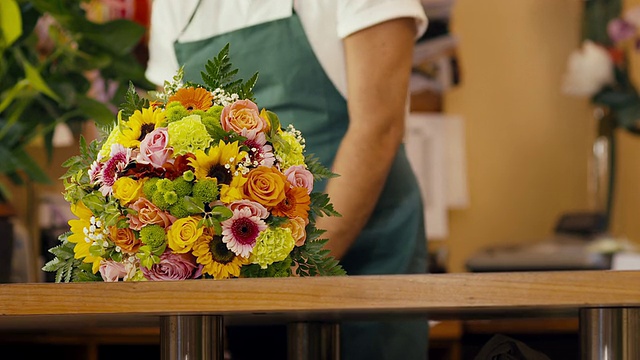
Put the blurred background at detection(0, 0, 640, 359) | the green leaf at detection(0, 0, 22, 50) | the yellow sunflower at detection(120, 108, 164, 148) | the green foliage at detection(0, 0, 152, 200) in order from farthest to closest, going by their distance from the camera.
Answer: the blurred background at detection(0, 0, 640, 359) < the green foliage at detection(0, 0, 152, 200) < the green leaf at detection(0, 0, 22, 50) < the yellow sunflower at detection(120, 108, 164, 148)

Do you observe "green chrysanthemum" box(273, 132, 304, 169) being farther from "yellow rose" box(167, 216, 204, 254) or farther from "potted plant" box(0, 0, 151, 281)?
"potted plant" box(0, 0, 151, 281)

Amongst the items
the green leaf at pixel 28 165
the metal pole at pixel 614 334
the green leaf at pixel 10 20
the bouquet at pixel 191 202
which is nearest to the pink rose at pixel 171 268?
the bouquet at pixel 191 202

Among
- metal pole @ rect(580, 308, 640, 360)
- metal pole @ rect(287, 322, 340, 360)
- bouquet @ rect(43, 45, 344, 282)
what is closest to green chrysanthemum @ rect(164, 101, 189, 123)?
bouquet @ rect(43, 45, 344, 282)

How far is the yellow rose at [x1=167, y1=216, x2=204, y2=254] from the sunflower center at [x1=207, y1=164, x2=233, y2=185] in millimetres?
50

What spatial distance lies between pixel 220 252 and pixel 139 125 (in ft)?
0.55

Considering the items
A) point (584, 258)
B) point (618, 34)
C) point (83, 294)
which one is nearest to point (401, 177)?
point (83, 294)

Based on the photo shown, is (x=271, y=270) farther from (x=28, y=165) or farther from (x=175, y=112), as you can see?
(x=28, y=165)

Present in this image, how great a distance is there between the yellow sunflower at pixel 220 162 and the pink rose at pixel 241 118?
0.10ft

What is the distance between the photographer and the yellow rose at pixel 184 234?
1116 millimetres

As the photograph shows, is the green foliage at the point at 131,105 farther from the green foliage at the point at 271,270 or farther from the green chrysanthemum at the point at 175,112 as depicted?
the green foliage at the point at 271,270

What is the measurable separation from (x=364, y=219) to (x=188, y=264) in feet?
1.89

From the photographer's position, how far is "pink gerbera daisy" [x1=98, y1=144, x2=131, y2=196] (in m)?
1.15

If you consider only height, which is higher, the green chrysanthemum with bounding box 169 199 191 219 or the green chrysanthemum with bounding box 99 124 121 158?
the green chrysanthemum with bounding box 99 124 121 158

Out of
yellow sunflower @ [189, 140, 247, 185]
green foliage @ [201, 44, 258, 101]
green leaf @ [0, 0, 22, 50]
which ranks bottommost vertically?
yellow sunflower @ [189, 140, 247, 185]
